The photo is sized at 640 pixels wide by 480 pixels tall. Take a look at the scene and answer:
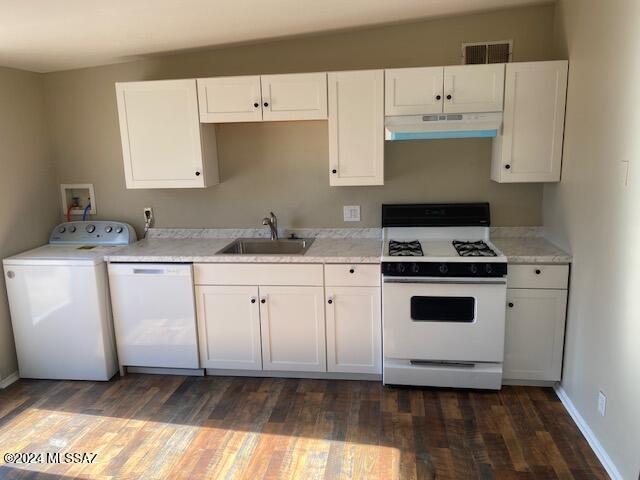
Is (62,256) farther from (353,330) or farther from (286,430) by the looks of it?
(353,330)

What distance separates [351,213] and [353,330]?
88 cm

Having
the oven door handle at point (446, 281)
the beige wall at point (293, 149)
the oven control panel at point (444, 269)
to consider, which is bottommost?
the oven door handle at point (446, 281)

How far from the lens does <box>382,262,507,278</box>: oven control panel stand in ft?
8.91

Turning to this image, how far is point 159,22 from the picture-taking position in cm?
260

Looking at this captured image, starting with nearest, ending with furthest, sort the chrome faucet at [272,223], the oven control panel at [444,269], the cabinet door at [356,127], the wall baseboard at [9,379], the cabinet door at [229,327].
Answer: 1. the oven control panel at [444,269]
2. the cabinet door at [356,127]
3. the cabinet door at [229,327]
4. the wall baseboard at [9,379]
5. the chrome faucet at [272,223]

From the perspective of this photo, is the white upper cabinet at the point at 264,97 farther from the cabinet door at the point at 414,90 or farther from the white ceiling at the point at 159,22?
the cabinet door at the point at 414,90

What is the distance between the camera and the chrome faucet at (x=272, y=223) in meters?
3.36

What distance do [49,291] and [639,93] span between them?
3.43m

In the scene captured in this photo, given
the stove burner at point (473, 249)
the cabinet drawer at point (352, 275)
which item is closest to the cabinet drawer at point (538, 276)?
the stove burner at point (473, 249)

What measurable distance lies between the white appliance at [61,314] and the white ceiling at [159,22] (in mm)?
1298

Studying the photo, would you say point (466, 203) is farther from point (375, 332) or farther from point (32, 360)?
point (32, 360)

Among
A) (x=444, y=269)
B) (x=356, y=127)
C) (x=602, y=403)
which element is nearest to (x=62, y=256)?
(x=356, y=127)

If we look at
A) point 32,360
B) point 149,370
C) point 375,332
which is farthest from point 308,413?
point 32,360

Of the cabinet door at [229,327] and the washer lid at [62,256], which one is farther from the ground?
the washer lid at [62,256]
